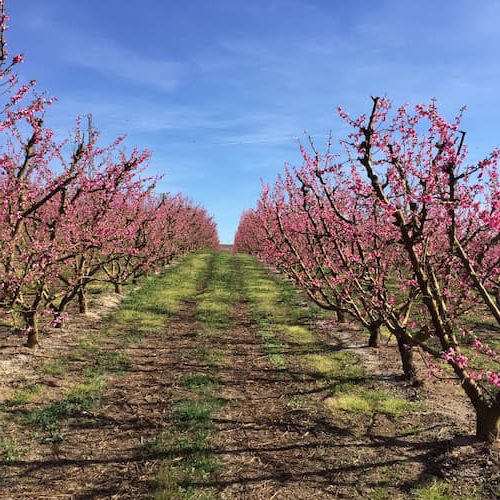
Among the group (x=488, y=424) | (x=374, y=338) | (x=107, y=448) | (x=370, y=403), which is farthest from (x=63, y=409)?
(x=374, y=338)

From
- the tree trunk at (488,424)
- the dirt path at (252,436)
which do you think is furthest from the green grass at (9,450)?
the tree trunk at (488,424)

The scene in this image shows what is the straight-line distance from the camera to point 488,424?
5.81 m

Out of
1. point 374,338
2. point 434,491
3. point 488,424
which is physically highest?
point 374,338

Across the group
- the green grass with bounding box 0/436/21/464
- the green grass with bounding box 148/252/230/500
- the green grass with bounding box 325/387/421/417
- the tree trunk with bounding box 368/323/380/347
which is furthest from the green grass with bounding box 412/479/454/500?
the tree trunk with bounding box 368/323/380/347

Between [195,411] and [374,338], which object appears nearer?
[195,411]

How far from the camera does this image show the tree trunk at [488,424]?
5.74 meters

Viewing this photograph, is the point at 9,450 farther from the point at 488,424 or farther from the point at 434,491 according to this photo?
the point at 488,424

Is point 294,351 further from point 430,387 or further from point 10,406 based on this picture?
point 10,406

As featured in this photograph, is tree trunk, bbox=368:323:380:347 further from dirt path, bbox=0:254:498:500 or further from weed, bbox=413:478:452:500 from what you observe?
weed, bbox=413:478:452:500

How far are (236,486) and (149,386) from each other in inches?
148

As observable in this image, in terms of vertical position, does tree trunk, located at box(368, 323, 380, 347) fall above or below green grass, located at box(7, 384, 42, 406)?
above

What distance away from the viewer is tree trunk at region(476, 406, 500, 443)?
5742 mm

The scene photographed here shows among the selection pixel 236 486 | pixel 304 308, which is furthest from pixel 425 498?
pixel 304 308

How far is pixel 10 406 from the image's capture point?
7.08m
